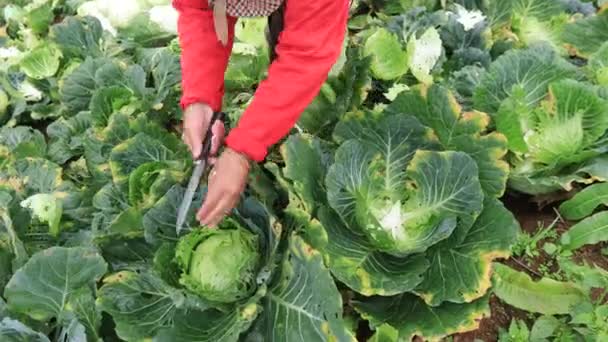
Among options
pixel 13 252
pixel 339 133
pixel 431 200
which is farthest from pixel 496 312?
pixel 13 252

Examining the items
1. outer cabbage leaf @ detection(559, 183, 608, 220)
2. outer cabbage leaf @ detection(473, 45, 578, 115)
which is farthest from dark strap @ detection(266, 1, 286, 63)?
outer cabbage leaf @ detection(559, 183, 608, 220)

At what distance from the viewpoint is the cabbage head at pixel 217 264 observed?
1.74 metres

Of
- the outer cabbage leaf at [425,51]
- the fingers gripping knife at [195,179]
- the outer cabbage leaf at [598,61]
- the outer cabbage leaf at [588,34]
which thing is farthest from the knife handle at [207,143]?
the outer cabbage leaf at [588,34]

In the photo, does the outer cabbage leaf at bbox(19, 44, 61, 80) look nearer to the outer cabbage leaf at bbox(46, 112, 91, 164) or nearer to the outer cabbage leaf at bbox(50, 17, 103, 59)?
the outer cabbage leaf at bbox(50, 17, 103, 59)

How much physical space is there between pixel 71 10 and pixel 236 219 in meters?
2.17

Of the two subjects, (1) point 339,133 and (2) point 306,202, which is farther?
(1) point 339,133

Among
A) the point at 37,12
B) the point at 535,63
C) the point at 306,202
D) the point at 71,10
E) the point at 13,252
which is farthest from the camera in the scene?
the point at 71,10

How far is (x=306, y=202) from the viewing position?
5.94 ft

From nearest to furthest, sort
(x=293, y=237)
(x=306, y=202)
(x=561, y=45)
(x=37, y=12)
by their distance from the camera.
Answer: (x=293, y=237)
(x=306, y=202)
(x=561, y=45)
(x=37, y=12)

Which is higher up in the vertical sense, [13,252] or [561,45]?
[561,45]

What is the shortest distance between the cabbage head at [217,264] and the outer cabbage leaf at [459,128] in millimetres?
675

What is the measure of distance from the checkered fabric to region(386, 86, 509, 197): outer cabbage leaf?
0.60m

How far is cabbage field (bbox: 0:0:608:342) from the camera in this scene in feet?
5.73

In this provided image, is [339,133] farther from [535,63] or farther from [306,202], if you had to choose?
[535,63]
